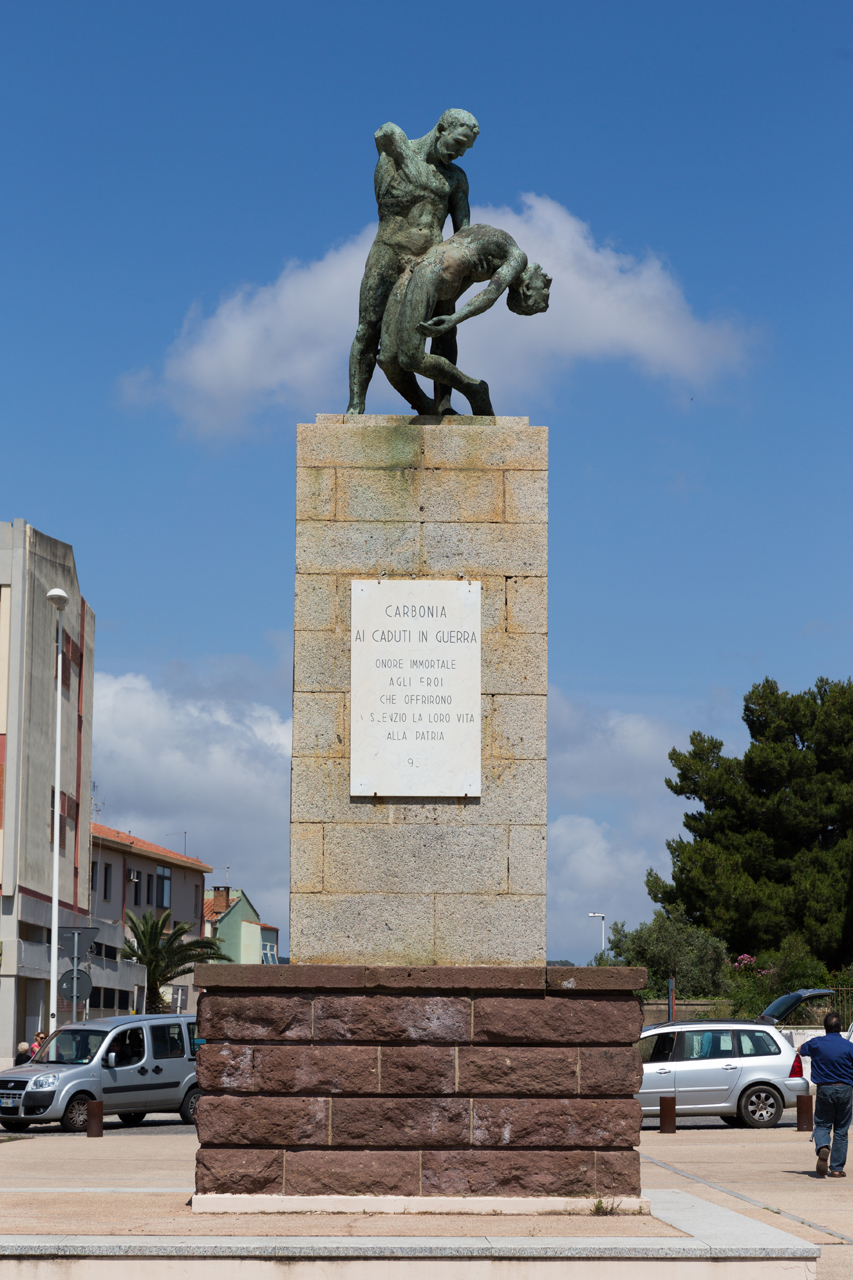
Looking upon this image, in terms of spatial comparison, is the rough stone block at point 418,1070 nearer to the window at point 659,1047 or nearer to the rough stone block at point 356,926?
the rough stone block at point 356,926

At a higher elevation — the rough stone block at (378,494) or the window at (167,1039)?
the rough stone block at (378,494)

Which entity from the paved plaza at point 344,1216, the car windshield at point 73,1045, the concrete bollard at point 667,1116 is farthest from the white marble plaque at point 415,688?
the car windshield at point 73,1045

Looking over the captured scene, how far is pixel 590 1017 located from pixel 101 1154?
413 inches

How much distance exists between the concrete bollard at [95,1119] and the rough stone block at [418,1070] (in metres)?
12.8

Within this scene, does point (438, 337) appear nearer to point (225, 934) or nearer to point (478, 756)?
point (478, 756)

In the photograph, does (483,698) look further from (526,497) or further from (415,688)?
(526,497)

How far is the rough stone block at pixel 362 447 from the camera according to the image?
9.84 metres

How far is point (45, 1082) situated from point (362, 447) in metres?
15.5

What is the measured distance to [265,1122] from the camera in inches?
353

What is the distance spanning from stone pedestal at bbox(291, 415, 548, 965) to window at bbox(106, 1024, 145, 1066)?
1453 centimetres

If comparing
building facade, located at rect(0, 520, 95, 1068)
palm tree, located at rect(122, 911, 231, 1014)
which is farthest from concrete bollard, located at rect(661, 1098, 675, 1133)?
palm tree, located at rect(122, 911, 231, 1014)

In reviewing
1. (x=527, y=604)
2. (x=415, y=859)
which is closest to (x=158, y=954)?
(x=415, y=859)

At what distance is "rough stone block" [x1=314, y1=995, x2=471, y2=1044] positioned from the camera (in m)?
9.07

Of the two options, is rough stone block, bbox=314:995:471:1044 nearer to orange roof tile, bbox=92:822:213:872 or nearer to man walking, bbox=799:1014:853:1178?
man walking, bbox=799:1014:853:1178
